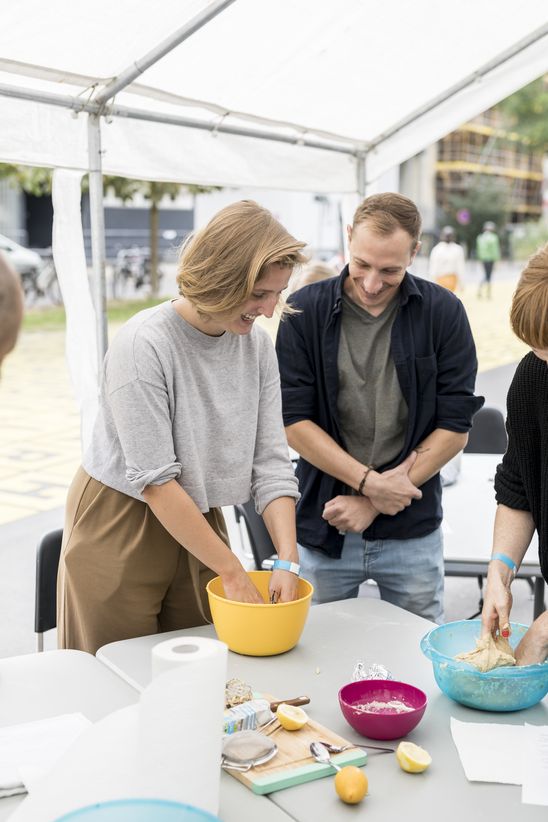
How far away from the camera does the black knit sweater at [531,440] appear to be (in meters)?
1.88

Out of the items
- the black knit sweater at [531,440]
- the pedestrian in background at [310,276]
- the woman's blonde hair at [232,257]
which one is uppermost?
the pedestrian in background at [310,276]

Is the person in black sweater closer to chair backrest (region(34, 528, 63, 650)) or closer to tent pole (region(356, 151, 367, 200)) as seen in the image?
chair backrest (region(34, 528, 63, 650))

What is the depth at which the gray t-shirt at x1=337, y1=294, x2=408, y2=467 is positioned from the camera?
2.40 metres

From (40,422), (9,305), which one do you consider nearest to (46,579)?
(9,305)

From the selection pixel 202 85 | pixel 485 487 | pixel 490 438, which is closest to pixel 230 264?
pixel 202 85

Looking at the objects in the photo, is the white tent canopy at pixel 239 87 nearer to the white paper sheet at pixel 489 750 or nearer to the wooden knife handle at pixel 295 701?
the wooden knife handle at pixel 295 701

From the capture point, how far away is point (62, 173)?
10.0 feet

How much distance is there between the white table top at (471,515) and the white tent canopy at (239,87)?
1402mm

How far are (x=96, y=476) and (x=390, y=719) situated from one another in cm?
84

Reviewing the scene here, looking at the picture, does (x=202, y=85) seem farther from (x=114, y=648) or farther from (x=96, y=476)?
(x=114, y=648)

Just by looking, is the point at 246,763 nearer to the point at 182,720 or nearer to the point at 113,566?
the point at 182,720

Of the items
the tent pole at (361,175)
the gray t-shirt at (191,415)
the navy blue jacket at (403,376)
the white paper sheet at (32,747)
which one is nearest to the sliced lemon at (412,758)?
the white paper sheet at (32,747)

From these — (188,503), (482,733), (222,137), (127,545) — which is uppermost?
(222,137)

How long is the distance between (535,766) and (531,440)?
0.70 meters
